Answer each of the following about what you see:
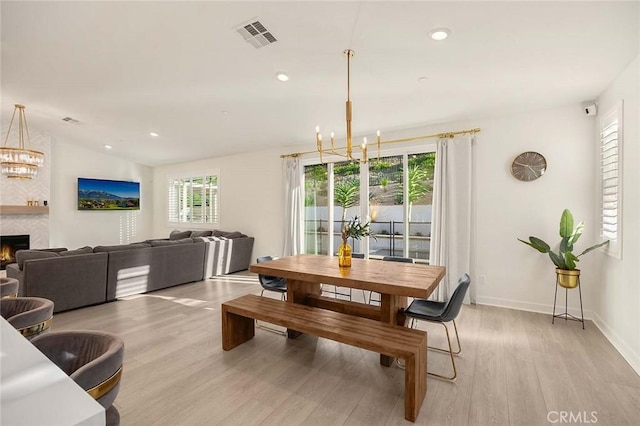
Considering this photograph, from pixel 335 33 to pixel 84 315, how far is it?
4486mm

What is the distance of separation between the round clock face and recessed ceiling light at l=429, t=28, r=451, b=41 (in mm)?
2261

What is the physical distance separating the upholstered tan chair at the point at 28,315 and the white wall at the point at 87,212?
686 centimetres

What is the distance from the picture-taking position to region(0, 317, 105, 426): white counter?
660mm

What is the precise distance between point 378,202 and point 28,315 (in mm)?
4607

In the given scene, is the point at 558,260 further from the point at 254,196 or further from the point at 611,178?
the point at 254,196

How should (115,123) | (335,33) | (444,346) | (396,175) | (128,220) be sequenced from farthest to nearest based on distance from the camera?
1. (128,220)
2. (115,123)
3. (396,175)
4. (444,346)
5. (335,33)

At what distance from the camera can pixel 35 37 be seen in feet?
10.6

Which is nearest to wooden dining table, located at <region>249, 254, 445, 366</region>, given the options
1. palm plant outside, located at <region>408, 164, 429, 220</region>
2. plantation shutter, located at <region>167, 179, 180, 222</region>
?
palm plant outside, located at <region>408, 164, 429, 220</region>

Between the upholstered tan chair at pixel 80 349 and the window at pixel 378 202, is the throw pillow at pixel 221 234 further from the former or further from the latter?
the upholstered tan chair at pixel 80 349

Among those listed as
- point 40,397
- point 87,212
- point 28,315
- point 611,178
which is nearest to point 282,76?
point 28,315

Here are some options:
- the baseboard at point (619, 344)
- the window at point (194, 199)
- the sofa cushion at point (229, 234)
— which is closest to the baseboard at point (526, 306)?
the baseboard at point (619, 344)

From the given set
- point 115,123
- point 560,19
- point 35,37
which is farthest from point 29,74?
point 560,19

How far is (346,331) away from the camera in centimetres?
239

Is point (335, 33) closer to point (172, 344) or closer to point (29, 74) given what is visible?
point (172, 344)
